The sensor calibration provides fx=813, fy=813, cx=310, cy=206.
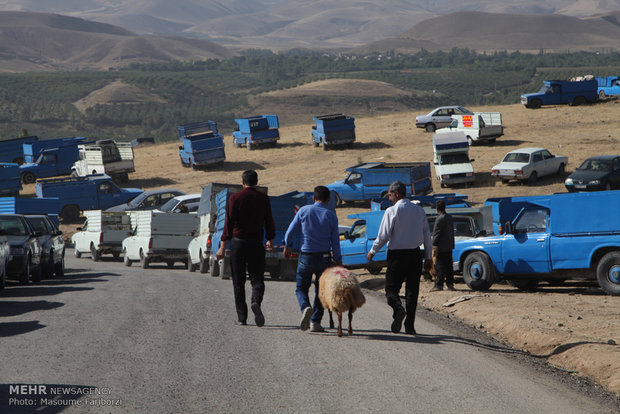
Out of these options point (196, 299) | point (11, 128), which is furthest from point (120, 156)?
point (11, 128)

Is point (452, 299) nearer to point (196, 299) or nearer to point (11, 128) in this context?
point (196, 299)

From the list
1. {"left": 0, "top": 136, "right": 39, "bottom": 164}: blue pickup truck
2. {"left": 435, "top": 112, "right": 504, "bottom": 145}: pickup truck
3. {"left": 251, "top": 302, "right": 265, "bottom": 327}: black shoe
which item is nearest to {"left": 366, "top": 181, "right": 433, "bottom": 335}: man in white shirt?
{"left": 251, "top": 302, "right": 265, "bottom": 327}: black shoe

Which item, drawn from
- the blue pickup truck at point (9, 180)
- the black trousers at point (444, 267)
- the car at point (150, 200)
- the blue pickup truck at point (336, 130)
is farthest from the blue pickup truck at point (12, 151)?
the black trousers at point (444, 267)

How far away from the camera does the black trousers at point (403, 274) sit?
10234mm

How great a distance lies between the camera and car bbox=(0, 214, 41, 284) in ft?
54.9

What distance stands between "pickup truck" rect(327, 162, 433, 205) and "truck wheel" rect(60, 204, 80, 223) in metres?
13.0

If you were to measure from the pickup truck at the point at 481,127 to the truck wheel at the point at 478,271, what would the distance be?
29326 mm

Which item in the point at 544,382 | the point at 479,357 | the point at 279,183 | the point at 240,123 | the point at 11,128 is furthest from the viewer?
the point at 11,128

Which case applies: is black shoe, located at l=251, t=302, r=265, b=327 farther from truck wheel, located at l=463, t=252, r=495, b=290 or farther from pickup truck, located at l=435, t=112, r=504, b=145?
pickup truck, located at l=435, t=112, r=504, b=145

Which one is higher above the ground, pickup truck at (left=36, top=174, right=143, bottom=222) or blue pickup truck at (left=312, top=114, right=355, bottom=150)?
blue pickup truck at (left=312, top=114, right=355, bottom=150)

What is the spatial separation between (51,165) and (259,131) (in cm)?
1342

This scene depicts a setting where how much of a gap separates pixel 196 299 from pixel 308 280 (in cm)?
409

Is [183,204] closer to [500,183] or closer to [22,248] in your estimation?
[22,248]

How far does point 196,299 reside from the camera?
1389cm
